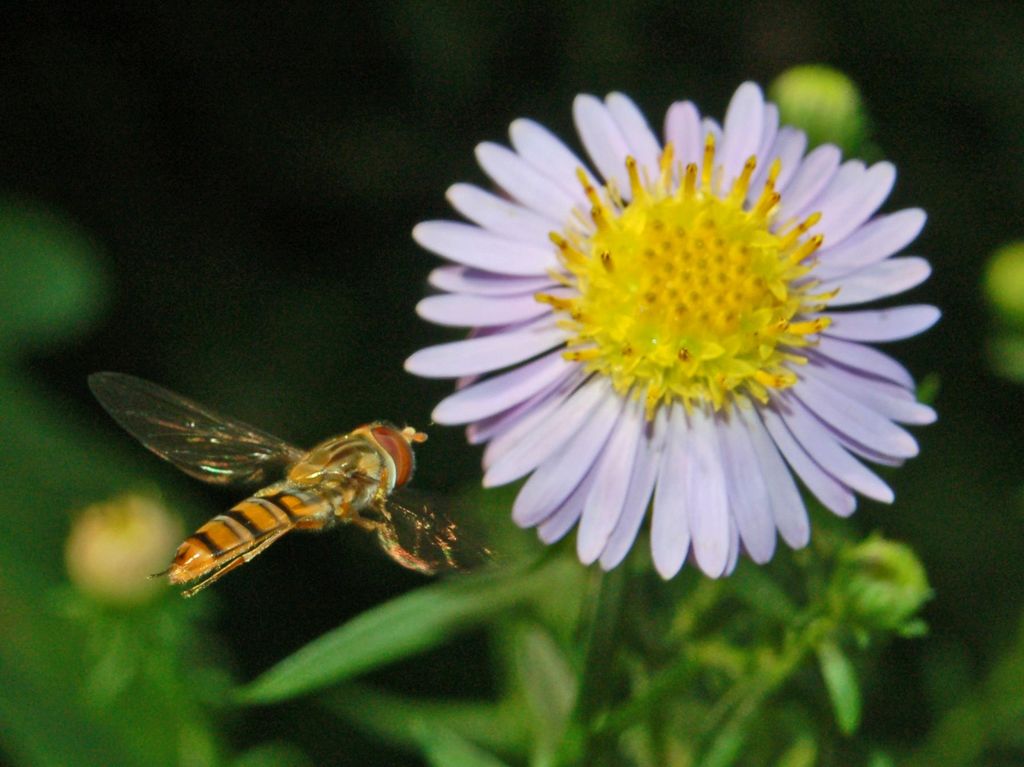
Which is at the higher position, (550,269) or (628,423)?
(550,269)

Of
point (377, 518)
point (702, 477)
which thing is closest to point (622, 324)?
point (702, 477)

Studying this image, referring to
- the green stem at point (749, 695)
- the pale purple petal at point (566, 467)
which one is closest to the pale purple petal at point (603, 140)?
the pale purple petal at point (566, 467)

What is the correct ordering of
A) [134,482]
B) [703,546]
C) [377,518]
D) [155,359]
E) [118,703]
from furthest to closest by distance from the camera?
[155,359] → [134,482] → [118,703] → [377,518] → [703,546]

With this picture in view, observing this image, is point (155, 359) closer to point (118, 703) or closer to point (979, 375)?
point (118, 703)

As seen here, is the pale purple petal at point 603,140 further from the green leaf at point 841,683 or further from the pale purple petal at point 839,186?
the green leaf at point 841,683

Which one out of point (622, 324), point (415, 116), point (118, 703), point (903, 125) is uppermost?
point (903, 125)

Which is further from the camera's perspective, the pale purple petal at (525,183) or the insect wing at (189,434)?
the pale purple petal at (525,183)

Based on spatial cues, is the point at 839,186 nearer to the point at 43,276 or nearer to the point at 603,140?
the point at 603,140
